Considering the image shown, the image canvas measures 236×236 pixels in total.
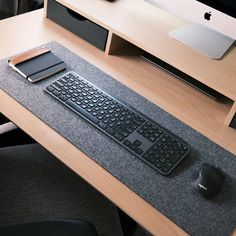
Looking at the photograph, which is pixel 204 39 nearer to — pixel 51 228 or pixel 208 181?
pixel 208 181

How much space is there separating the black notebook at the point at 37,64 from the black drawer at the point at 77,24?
0.58 ft

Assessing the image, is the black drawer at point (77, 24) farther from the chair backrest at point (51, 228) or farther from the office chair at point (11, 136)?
the chair backrest at point (51, 228)

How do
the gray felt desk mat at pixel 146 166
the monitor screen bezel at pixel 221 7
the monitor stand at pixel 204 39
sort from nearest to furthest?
1. the gray felt desk mat at pixel 146 166
2. the monitor screen bezel at pixel 221 7
3. the monitor stand at pixel 204 39

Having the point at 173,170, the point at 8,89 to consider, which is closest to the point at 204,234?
the point at 173,170

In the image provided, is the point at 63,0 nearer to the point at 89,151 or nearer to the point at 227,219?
the point at 89,151

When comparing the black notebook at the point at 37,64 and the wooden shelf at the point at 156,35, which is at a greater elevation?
the wooden shelf at the point at 156,35

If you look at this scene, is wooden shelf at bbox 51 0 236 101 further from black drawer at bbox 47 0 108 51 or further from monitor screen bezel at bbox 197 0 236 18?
monitor screen bezel at bbox 197 0 236 18

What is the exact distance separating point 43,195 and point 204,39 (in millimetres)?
731

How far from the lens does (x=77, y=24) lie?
133 centimetres

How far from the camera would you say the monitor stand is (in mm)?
1229

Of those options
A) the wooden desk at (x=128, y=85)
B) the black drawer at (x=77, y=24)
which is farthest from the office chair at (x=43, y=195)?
the black drawer at (x=77, y=24)

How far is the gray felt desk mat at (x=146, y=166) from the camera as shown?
865 millimetres

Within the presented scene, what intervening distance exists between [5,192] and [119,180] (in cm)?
37

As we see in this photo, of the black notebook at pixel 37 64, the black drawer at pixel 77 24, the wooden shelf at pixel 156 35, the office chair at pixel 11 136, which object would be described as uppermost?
the wooden shelf at pixel 156 35
